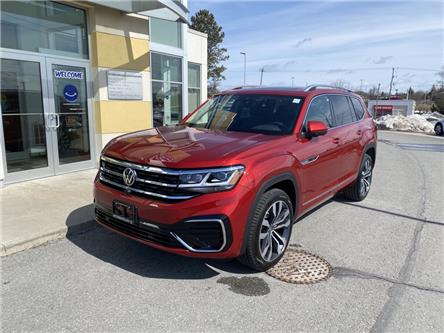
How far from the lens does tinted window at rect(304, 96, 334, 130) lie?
4.60 metres

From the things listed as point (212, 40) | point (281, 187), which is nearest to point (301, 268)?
point (281, 187)

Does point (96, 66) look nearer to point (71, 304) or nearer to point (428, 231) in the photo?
point (71, 304)

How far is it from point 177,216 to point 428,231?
3.90 m

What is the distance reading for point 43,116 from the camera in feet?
23.9

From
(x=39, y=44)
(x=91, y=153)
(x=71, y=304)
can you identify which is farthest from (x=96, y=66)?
(x=71, y=304)

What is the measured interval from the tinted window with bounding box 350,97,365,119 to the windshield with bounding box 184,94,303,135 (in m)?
2.26

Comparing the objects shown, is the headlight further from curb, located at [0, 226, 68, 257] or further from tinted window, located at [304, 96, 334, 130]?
curb, located at [0, 226, 68, 257]

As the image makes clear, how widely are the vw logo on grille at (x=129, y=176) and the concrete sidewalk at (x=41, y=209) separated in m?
1.62

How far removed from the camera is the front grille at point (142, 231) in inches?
130

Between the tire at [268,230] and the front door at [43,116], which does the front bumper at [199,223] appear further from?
the front door at [43,116]

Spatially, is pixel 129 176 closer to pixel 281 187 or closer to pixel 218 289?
pixel 218 289

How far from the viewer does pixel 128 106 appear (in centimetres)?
907

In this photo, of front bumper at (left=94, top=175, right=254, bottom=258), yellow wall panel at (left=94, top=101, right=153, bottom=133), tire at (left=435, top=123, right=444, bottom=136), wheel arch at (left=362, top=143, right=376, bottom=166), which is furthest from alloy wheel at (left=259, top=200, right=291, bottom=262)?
tire at (left=435, top=123, right=444, bottom=136)

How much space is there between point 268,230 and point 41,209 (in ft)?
11.4
